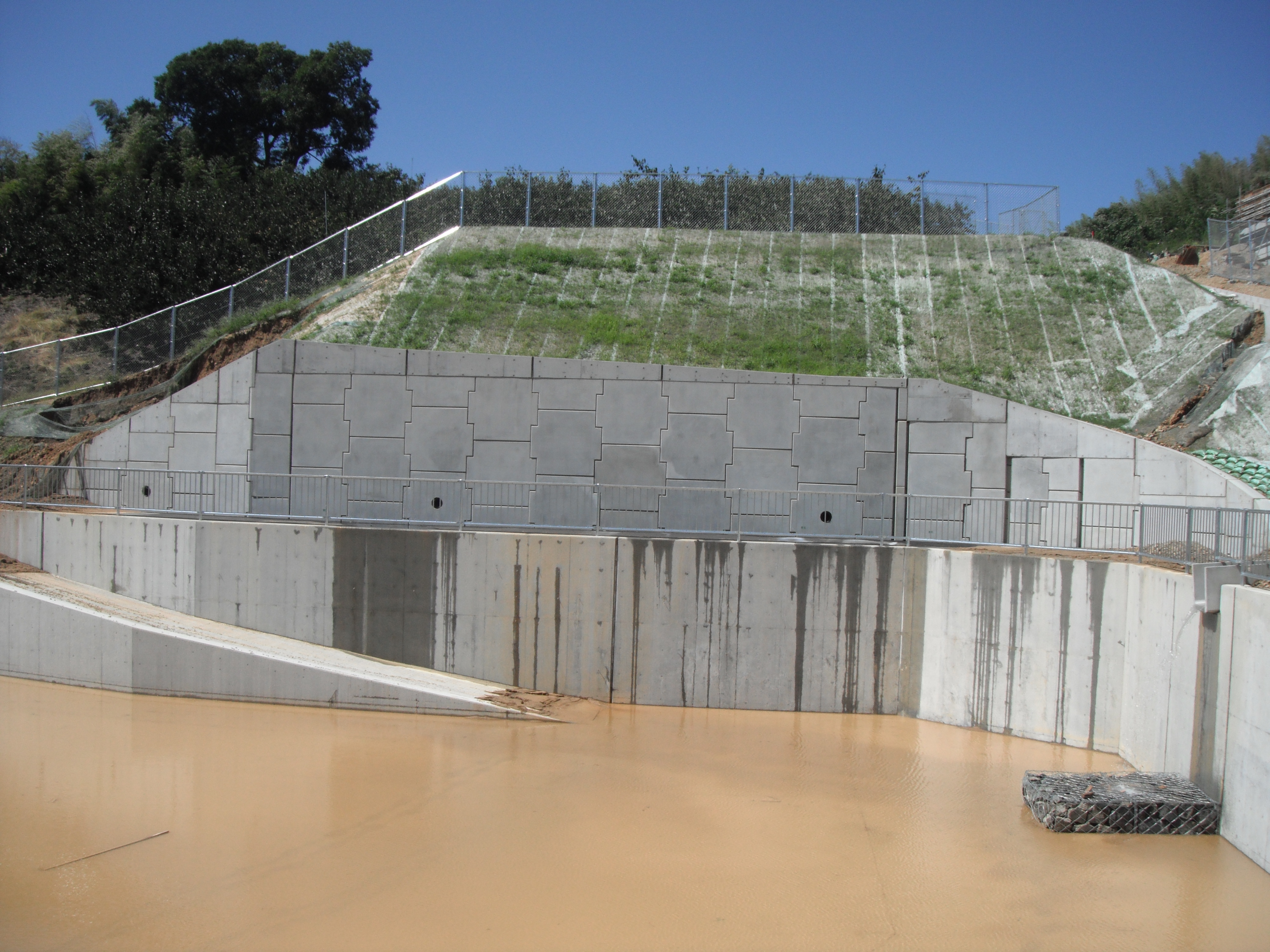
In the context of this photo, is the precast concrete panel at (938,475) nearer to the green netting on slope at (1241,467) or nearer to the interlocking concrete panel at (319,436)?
the green netting on slope at (1241,467)

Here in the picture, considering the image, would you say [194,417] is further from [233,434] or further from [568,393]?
[568,393]

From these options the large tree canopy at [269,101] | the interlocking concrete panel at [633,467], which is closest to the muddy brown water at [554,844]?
the interlocking concrete panel at [633,467]

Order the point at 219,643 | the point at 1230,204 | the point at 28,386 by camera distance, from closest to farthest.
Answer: the point at 219,643
the point at 28,386
the point at 1230,204

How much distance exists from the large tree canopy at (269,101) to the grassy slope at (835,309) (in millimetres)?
23701

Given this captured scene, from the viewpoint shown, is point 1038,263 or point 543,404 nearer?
point 543,404

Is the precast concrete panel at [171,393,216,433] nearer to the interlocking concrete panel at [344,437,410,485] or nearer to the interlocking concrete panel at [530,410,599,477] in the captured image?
the interlocking concrete panel at [344,437,410,485]

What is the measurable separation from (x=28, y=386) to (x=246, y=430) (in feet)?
28.8

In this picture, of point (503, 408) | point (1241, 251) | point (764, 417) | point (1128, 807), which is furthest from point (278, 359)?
point (1241, 251)

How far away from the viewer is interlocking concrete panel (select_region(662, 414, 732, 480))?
19531mm

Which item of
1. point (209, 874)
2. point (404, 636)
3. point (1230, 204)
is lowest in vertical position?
point (209, 874)

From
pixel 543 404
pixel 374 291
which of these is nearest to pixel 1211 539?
pixel 543 404

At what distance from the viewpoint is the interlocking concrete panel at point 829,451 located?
19.5 meters

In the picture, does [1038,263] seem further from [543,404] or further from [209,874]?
[209,874]

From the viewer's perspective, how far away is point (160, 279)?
30.2 metres
